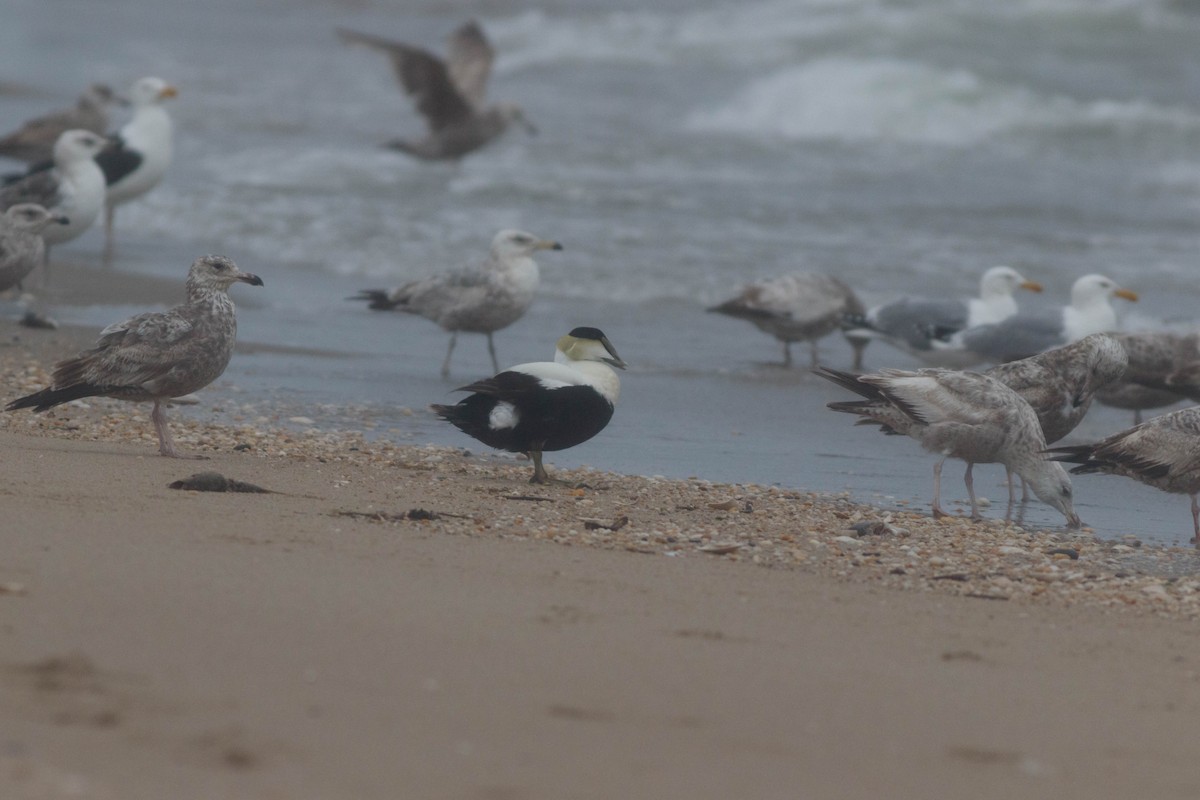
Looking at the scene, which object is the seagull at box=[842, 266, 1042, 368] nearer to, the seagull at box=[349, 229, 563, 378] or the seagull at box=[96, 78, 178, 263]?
the seagull at box=[349, 229, 563, 378]

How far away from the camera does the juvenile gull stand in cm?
662

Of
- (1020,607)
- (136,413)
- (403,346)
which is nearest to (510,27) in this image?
(403,346)

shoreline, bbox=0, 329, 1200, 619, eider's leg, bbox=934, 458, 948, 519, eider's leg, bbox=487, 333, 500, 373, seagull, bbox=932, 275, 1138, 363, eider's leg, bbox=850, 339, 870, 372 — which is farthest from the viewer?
eider's leg, bbox=850, 339, 870, 372

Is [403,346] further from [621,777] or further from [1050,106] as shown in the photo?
[1050,106]

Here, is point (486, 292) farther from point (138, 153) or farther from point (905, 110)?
point (905, 110)

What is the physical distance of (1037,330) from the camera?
10.4 metres

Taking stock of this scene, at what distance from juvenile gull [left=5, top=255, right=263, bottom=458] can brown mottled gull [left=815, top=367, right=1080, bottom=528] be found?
2.55 metres

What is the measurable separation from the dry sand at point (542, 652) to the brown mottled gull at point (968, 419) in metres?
0.96

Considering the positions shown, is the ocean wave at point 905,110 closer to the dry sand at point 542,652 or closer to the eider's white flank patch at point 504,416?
the eider's white flank patch at point 504,416

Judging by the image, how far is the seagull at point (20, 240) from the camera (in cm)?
980

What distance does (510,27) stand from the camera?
3594 cm

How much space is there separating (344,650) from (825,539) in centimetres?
259

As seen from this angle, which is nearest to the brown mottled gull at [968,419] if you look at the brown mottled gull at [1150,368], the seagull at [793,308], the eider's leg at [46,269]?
the brown mottled gull at [1150,368]

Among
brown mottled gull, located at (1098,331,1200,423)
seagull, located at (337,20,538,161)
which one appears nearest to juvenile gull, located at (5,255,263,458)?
brown mottled gull, located at (1098,331,1200,423)
